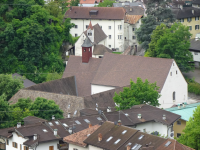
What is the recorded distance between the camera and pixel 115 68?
73625mm

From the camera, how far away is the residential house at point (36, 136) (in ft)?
160

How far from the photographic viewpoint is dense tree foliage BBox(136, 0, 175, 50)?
294 feet

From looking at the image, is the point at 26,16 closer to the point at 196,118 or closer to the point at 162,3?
the point at 162,3

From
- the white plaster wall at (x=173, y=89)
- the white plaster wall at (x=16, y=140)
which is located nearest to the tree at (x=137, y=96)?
the white plaster wall at (x=173, y=89)

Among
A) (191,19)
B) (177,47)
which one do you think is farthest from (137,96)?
(191,19)

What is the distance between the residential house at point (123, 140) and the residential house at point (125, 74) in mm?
21803

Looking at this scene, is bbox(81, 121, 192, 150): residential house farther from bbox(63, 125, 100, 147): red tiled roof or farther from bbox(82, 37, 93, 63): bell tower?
bbox(82, 37, 93, 63): bell tower

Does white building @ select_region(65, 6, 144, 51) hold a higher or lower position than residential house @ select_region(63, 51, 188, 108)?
higher

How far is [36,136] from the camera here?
1916 inches

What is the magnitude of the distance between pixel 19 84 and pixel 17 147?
71.5 feet

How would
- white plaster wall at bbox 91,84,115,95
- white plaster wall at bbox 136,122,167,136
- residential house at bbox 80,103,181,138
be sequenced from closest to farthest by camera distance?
residential house at bbox 80,103,181,138, white plaster wall at bbox 136,122,167,136, white plaster wall at bbox 91,84,115,95

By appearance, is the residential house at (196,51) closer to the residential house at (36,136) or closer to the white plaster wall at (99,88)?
the white plaster wall at (99,88)

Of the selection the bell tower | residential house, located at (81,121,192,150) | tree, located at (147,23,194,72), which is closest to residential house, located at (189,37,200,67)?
tree, located at (147,23,194,72)

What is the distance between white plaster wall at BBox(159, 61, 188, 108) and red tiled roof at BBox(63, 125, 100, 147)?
Result: 21374 millimetres
